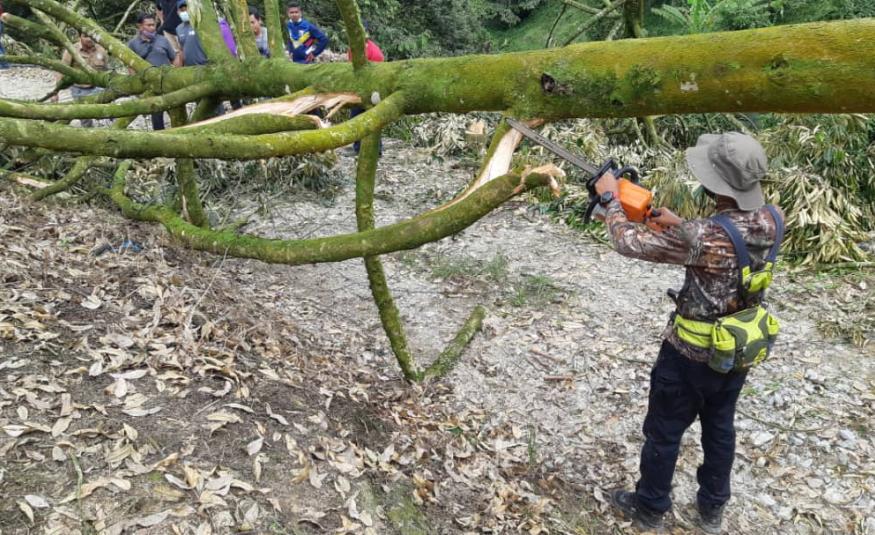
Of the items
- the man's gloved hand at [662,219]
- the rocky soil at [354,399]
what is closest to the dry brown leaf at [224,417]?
the rocky soil at [354,399]

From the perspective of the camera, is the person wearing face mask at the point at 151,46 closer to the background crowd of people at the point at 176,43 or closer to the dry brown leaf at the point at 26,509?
the background crowd of people at the point at 176,43

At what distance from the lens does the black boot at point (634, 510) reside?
11.2 feet

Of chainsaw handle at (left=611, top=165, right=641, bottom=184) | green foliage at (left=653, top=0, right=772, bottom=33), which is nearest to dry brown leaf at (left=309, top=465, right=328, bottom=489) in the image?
chainsaw handle at (left=611, top=165, right=641, bottom=184)

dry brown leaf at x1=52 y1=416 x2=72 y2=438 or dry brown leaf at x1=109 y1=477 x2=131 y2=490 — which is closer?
dry brown leaf at x1=109 y1=477 x2=131 y2=490

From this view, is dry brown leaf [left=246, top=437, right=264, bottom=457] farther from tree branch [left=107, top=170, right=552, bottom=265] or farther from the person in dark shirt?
the person in dark shirt

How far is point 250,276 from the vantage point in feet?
18.3

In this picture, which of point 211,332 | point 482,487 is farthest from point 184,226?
point 482,487

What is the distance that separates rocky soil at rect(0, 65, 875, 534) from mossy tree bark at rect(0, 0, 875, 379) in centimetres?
→ 65

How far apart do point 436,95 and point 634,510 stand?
2.53 m

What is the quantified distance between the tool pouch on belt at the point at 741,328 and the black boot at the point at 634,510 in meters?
1.00

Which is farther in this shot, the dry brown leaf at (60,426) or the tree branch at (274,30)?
the tree branch at (274,30)

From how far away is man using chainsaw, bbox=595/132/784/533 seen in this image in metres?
2.80

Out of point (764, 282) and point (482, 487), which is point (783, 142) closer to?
point (764, 282)

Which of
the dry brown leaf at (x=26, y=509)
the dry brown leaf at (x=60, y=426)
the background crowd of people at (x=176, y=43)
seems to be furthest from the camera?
the background crowd of people at (x=176, y=43)
